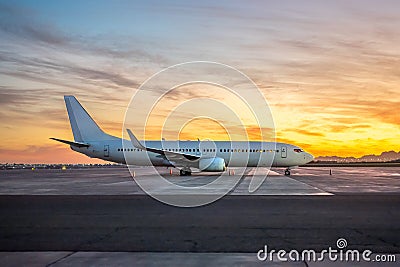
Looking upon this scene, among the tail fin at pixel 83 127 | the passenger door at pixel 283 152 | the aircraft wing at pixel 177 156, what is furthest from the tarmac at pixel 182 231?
the tail fin at pixel 83 127

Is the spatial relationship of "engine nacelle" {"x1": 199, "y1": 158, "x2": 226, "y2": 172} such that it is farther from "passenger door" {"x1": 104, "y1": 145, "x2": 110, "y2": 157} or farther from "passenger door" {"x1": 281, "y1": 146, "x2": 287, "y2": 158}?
"passenger door" {"x1": 104, "y1": 145, "x2": 110, "y2": 157}

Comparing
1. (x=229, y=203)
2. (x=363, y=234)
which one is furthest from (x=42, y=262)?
(x=229, y=203)

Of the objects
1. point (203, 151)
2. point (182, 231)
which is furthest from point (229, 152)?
point (182, 231)

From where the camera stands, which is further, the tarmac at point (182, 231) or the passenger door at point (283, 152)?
the passenger door at point (283, 152)

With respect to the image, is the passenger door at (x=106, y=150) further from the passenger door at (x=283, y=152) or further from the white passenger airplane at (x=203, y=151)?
the passenger door at (x=283, y=152)

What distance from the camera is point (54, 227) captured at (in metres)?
9.91

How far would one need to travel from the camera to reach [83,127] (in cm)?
4456

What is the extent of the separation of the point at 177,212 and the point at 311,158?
32.2m

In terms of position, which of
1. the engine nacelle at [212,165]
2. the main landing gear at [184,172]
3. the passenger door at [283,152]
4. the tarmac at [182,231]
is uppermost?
the passenger door at [283,152]

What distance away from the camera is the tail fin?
44.4 meters

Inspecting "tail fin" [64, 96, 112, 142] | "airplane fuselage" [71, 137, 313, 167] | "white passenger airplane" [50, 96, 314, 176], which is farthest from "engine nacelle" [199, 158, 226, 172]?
"tail fin" [64, 96, 112, 142]

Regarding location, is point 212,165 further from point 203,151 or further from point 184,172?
point 203,151

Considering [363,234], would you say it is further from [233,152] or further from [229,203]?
[233,152]

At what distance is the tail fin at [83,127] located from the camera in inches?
1747
